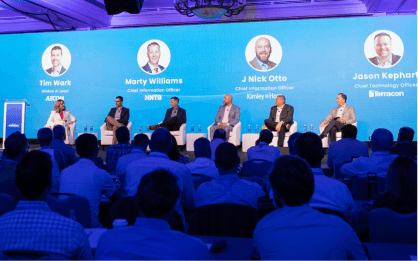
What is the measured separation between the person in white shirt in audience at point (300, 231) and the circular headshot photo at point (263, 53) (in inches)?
364

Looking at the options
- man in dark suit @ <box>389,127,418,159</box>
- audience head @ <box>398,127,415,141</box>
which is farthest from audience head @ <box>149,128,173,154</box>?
audience head @ <box>398,127,415,141</box>

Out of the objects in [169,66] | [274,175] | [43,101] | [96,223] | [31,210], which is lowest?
[96,223]

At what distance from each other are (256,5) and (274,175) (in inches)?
393

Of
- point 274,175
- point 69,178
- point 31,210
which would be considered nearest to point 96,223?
point 69,178

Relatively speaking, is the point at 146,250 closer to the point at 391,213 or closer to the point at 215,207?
the point at 215,207

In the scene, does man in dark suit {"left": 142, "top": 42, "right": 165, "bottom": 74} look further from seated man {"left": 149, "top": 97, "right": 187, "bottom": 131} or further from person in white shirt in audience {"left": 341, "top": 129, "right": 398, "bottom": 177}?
person in white shirt in audience {"left": 341, "top": 129, "right": 398, "bottom": 177}

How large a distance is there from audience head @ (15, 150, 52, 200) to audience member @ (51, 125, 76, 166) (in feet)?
11.4

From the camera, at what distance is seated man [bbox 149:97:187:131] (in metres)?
10.1

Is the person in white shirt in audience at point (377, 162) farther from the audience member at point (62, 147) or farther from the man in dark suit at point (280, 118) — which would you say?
the man in dark suit at point (280, 118)

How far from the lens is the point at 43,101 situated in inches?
456

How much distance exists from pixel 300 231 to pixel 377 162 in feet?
8.10

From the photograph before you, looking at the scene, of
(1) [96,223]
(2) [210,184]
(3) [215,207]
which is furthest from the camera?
(1) [96,223]

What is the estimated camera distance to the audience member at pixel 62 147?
5090 mm

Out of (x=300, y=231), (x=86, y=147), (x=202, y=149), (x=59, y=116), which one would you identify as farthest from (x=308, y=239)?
(x=59, y=116)
